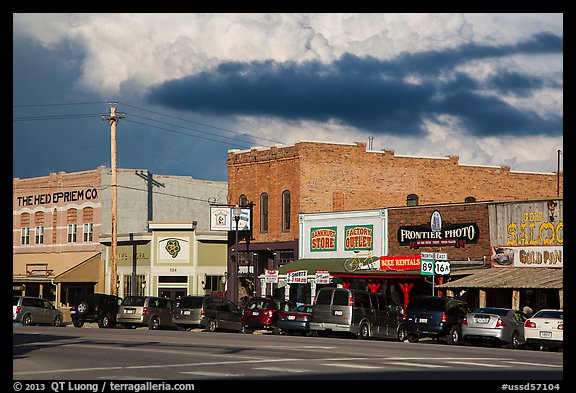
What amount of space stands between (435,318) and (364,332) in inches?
101

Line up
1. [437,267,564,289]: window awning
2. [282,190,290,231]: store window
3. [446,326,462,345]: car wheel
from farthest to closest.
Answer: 1. [282,190,290,231]: store window
2. [437,267,564,289]: window awning
3. [446,326,462,345]: car wheel

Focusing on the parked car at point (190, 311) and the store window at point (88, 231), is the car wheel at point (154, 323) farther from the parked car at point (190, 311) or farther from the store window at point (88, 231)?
the store window at point (88, 231)

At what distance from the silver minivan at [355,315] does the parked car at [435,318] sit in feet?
2.81

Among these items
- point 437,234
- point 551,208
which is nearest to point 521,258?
point 551,208

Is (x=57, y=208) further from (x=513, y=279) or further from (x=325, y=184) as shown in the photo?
(x=513, y=279)

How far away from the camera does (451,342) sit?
118ft

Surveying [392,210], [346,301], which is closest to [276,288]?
[392,210]

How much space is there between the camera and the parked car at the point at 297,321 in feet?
131

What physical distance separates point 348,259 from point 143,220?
2452 cm

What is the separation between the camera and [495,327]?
110ft

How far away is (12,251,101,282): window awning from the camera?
71.1 meters

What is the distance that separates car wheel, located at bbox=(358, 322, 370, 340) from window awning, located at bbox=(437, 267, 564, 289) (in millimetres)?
6656

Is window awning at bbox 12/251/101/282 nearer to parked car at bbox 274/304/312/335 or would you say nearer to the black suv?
the black suv

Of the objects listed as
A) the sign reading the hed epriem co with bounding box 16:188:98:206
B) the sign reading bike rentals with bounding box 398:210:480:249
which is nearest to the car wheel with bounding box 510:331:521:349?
the sign reading bike rentals with bounding box 398:210:480:249
